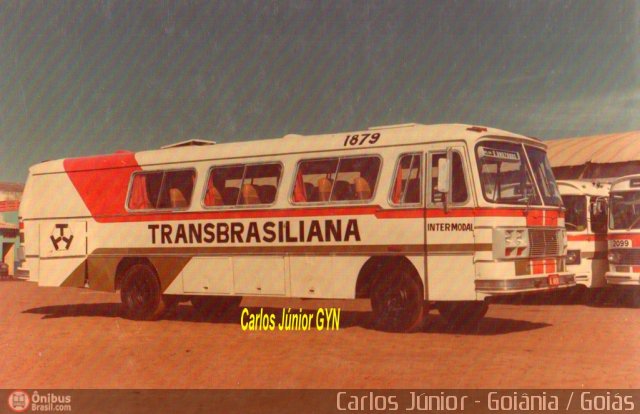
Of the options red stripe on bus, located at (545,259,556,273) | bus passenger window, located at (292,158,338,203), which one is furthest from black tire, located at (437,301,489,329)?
bus passenger window, located at (292,158,338,203)

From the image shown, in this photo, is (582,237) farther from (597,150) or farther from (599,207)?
(597,150)

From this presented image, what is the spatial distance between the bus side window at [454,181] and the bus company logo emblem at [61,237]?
7.47m

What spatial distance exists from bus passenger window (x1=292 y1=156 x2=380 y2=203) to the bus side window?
3.06 ft

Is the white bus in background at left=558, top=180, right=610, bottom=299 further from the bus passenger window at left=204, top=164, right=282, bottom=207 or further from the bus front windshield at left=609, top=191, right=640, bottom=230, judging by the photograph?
the bus passenger window at left=204, top=164, right=282, bottom=207

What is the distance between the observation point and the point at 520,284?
40.5ft

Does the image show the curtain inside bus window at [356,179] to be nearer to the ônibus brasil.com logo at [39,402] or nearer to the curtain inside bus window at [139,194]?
the curtain inside bus window at [139,194]

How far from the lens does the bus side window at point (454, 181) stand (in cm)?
1253

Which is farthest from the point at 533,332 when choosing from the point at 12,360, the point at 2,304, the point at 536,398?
the point at 2,304

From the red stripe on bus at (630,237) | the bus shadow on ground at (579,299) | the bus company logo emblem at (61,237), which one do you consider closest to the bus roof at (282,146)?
the bus company logo emblem at (61,237)

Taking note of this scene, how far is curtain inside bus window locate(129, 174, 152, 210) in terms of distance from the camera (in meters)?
16.0

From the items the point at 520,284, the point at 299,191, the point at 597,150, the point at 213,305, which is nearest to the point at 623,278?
the point at 520,284

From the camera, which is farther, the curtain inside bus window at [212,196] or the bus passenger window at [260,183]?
the curtain inside bus window at [212,196]

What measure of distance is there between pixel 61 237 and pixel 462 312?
772 cm

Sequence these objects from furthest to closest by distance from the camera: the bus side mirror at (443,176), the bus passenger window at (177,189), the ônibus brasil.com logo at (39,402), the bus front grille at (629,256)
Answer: the bus front grille at (629,256) → the bus passenger window at (177,189) → the bus side mirror at (443,176) → the ônibus brasil.com logo at (39,402)
